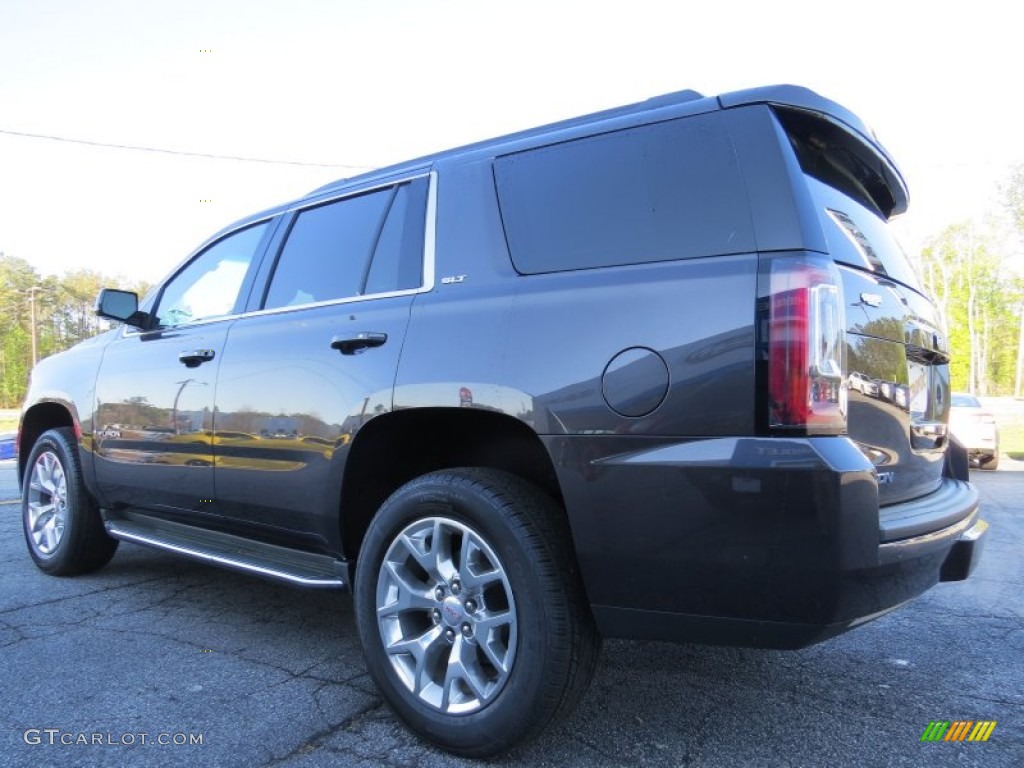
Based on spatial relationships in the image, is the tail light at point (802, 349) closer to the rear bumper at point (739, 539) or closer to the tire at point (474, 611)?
the rear bumper at point (739, 539)

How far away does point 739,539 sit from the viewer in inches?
74.1

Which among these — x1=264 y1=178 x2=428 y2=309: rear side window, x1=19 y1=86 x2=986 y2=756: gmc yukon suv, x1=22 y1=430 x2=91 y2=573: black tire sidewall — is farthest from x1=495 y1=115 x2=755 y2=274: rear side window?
x1=22 y1=430 x2=91 y2=573: black tire sidewall

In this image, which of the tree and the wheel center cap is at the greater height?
the tree

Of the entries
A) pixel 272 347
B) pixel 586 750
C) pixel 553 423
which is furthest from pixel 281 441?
pixel 586 750

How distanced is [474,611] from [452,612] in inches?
3.3

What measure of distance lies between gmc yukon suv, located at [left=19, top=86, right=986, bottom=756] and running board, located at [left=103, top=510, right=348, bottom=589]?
0.08ft

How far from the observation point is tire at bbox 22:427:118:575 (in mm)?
4246

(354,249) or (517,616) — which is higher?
(354,249)

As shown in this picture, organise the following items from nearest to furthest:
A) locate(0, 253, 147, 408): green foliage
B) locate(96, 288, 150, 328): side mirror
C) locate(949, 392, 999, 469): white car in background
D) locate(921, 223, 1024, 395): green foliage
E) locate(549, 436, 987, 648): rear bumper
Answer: locate(549, 436, 987, 648): rear bumper < locate(96, 288, 150, 328): side mirror < locate(949, 392, 999, 469): white car in background < locate(921, 223, 1024, 395): green foliage < locate(0, 253, 147, 408): green foliage

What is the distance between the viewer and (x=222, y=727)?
8.08 feet

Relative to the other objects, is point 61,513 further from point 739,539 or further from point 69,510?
point 739,539

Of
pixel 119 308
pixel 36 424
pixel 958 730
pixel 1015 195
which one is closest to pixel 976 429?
pixel 958 730

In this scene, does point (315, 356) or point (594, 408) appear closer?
point (594, 408)

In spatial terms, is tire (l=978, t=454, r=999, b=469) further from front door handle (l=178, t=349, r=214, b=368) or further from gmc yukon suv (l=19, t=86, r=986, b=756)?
front door handle (l=178, t=349, r=214, b=368)
